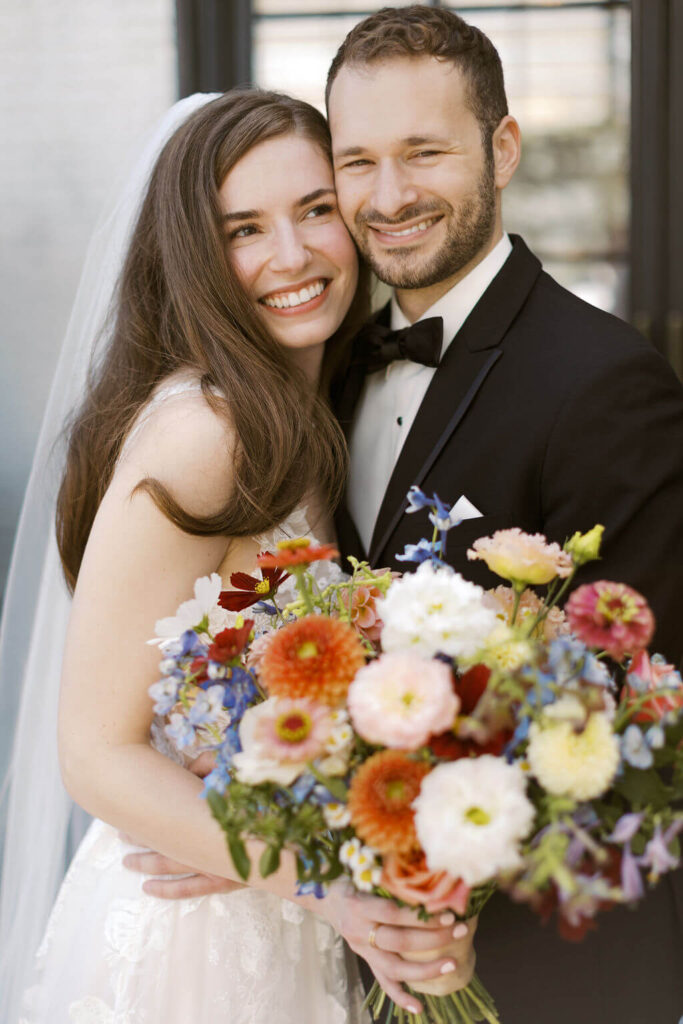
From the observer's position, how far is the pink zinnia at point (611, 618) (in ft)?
2.99

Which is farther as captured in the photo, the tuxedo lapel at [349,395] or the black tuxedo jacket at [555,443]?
the tuxedo lapel at [349,395]

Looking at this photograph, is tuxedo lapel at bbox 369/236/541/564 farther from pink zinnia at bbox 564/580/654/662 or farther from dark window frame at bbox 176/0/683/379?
dark window frame at bbox 176/0/683/379

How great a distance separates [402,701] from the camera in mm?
872

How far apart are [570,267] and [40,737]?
223cm

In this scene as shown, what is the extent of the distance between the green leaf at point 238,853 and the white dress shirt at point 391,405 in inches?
39.1

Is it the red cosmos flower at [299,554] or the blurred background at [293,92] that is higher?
the blurred background at [293,92]


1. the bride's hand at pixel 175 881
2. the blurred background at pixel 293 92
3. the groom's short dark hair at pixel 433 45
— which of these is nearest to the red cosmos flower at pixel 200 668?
the bride's hand at pixel 175 881

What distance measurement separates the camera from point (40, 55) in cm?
280

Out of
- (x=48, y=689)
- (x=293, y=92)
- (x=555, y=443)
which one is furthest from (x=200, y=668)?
(x=293, y=92)

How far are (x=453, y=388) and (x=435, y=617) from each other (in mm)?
850

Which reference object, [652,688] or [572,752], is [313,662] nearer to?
[572,752]

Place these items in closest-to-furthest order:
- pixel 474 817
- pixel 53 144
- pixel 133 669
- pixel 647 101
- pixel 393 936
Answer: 1. pixel 474 817
2. pixel 393 936
3. pixel 133 669
4. pixel 53 144
5. pixel 647 101

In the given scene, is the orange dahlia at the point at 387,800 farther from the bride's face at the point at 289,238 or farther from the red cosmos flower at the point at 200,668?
the bride's face at the point at 289,238

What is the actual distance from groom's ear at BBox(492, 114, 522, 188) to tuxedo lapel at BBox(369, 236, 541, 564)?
0.26m
